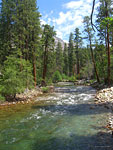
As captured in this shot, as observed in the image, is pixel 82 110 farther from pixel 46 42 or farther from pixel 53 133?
pixel 46 42

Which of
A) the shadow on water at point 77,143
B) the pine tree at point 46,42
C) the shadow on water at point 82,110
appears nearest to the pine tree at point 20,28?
the pine tree at point 46,42

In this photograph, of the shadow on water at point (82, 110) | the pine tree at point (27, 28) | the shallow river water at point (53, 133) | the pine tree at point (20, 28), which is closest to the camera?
the shallow river water at point (53, 133)

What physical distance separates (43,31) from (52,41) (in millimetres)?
1972

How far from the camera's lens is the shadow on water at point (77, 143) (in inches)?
177

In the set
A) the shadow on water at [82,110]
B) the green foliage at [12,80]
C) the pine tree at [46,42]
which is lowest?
the shadow on water at [82,110]

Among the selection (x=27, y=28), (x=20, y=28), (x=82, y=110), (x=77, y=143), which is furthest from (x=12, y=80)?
(x=27, y=28)

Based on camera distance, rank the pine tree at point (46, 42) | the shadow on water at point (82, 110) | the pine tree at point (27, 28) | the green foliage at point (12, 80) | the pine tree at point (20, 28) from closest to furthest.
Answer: the shadow on water at point (82, 110)
the green foliage at point (12, 80)
the pine tree at point (27, 28)
the pine tree at point (20, 28)
the pine tree at point (46, 42)

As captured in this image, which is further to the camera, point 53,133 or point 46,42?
point 46,42

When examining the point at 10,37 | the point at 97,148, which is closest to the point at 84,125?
the point at 97,148

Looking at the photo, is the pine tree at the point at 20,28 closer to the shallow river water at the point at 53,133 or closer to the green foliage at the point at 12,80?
the green foliage at the point at 12,80

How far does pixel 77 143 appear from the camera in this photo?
476 cm

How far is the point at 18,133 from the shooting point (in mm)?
5680

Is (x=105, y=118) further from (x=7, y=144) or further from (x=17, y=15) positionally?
(x=17, y=15)

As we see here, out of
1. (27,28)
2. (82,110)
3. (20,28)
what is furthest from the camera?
(27,28)
